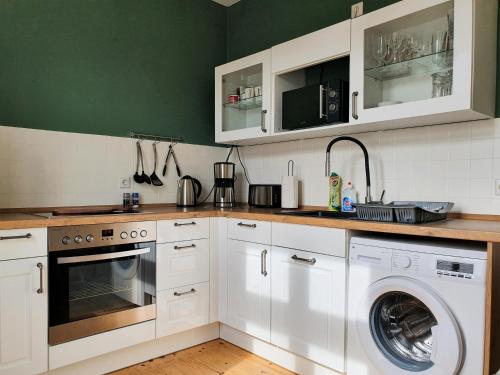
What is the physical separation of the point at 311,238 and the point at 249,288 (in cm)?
59

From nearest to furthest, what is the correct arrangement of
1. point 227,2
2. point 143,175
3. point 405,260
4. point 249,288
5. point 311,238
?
point 405,260, point 311,238, point 249,288, point 143,175, point 227,2

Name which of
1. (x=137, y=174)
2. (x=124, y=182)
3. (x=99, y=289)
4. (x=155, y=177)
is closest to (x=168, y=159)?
(x=155, y=177)

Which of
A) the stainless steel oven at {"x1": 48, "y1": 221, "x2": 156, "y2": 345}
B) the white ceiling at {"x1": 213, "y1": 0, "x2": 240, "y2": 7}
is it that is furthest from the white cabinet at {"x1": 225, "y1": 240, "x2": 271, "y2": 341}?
the white ceiling at {"x1": 213, "y1": 0, "x2": 240, "y2": 7}

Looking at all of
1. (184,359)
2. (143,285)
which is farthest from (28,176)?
(184,359)

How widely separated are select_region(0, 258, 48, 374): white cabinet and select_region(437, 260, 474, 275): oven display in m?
1.75

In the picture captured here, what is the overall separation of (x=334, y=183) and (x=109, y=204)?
1549mm

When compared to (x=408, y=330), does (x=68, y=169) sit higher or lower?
higher

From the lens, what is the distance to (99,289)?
2.01m

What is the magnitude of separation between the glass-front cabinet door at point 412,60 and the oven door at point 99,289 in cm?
148

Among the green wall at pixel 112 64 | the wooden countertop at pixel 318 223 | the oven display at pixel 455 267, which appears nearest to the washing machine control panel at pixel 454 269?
the oven display at pixel 455 267

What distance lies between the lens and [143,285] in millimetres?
2158

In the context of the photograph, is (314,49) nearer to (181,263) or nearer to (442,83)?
(442,83)

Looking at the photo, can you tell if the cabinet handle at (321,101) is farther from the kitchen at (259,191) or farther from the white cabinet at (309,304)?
the white cabinet at (309,304)

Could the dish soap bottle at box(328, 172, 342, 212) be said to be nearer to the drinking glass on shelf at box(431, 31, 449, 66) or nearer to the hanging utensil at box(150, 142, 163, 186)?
the drinking glass on shelf at box(431, 31, 449, 66)
